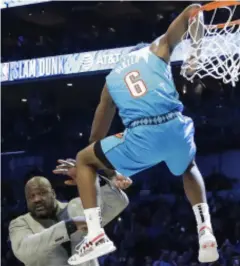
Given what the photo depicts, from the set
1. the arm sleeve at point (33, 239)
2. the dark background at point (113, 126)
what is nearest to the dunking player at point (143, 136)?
the arm sleeve at point (33, 239)

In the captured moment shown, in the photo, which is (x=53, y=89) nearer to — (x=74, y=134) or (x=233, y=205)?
(x=74, y=134)

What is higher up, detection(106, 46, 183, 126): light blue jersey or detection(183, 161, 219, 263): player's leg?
detection(106, 46, 183, 126): light blue jersey

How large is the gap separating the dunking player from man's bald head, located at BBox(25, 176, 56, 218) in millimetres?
621

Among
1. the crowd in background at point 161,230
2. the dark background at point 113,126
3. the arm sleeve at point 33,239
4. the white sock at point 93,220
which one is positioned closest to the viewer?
the white sock at point 93,220

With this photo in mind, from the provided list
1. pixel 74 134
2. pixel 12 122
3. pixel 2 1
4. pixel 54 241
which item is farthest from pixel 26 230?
pixel 12 122

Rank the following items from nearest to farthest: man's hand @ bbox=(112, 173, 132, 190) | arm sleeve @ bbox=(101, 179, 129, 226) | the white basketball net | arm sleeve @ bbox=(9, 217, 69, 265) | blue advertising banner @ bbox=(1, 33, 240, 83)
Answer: the white basketball net, man's hand @ bbox=(112, 173, 132, 190), arm sleeve @ bbox=(9, 217, 69, 265), arm sleeve @ bbox=(101, 179, 129, 226), blue advertising banner @ bbox=(1, 33, 240, 83)

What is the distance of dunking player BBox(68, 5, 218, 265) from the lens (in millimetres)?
2568

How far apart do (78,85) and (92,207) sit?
669 cm

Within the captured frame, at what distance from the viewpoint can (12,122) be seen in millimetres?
9438

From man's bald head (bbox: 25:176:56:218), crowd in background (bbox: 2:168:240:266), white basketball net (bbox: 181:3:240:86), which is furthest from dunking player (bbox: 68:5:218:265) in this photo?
crowd in background (bbox: 2:168:240:266)

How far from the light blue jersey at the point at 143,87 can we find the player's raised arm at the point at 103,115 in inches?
3.4

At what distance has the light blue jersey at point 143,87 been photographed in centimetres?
256

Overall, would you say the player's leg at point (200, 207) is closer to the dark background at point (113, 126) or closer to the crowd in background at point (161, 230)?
the crowd in background at point (161, 230)

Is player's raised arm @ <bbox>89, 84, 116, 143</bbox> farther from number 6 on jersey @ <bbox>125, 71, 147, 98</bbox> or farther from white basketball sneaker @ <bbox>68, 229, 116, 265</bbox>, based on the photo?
white basketball sneaker @ <bbox>68, 229, 116, 265</bbox>
